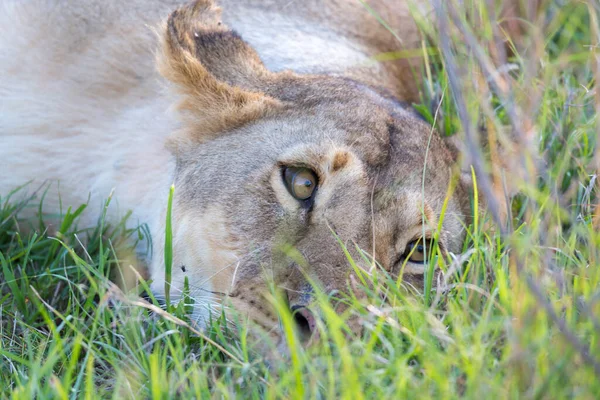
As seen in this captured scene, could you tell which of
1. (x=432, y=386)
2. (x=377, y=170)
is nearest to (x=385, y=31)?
(x=377, y=170)

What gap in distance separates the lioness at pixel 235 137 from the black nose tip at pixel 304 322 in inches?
0.7

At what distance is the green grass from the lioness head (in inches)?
5.3

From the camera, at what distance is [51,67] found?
11.7ft

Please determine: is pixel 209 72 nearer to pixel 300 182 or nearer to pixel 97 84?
pixel 300 182

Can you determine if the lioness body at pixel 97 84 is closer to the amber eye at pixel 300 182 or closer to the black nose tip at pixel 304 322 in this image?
the amber eye at pixel 300 182

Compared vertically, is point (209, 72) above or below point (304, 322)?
above

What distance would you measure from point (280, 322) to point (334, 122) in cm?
85

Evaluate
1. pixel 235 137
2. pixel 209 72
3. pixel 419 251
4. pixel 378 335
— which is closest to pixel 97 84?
pixel 209 72

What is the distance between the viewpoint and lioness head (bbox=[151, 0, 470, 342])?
255 centimetres

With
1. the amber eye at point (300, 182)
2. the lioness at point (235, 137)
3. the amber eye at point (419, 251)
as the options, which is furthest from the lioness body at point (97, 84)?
the amber eye at point (419, 251)

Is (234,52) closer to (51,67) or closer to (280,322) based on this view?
(51,67)

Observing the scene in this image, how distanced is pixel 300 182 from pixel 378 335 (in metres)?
0.76

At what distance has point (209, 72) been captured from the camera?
3021mm

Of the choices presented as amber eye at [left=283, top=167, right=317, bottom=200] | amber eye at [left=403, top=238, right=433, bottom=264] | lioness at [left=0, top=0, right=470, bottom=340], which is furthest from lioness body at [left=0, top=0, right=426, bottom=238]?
amber eye at [left=403, top=238, right=433, bottom=264]
